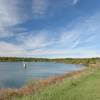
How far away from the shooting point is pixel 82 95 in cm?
1402

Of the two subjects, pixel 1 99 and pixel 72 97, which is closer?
pixel 72 97

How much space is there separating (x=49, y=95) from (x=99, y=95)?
2.94 metres

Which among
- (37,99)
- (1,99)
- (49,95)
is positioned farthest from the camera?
(1,99)

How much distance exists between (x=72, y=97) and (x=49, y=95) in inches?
54.3

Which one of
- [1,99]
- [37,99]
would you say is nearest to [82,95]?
[37,99]

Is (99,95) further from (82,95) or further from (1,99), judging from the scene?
(1,99)

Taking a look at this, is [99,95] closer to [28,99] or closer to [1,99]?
[28,99]

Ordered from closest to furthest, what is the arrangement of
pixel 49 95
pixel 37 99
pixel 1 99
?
pixel 37 99, pixel 49 95, pixel 1 99

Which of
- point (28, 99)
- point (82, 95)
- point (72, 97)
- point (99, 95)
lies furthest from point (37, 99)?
point (99, 95)

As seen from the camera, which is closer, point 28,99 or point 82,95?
point 28,99

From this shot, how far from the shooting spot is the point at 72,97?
13266 mm

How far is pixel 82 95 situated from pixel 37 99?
9.31 ft

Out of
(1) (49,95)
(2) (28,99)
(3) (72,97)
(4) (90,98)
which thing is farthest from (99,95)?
(2) (28,99)

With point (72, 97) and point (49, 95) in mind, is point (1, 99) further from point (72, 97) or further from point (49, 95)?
point (72, 97)
